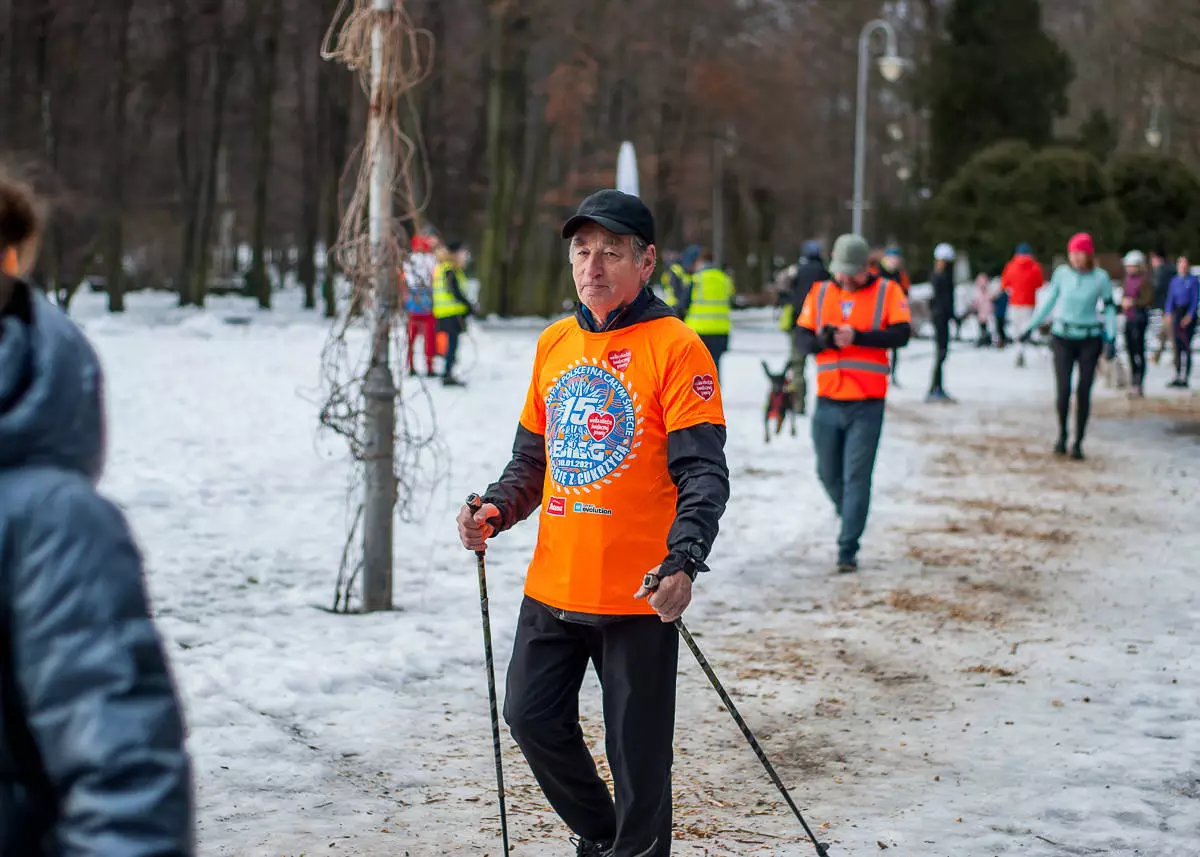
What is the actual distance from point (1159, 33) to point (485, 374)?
11854 mm

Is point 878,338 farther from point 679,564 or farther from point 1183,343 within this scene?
point 1183,343

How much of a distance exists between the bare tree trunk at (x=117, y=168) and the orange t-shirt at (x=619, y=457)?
31404 mm

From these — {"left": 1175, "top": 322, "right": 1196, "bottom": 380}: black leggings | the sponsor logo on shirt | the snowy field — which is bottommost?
the snowy field

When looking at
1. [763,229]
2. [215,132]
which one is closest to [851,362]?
[215,132]

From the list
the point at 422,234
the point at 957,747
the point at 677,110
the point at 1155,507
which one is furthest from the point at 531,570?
the point at 677,110

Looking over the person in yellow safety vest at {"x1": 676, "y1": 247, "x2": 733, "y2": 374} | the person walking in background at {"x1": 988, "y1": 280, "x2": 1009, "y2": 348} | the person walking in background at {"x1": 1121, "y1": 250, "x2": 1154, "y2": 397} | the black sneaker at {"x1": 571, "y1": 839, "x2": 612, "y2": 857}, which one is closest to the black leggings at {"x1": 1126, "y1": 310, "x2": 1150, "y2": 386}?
the person walking in background at {"x1": 1121, "y1": 250, "x2": 1154, "y2": 397}

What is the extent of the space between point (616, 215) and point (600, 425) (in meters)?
0.51

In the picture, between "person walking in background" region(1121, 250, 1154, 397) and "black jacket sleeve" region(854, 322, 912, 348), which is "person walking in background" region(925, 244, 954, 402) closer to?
"person walking in background" region(1121, 250, 1154, 397)

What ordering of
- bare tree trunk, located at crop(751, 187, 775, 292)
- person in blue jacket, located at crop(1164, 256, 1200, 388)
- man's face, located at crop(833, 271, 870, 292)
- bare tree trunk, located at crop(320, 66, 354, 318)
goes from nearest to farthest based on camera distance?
man's face, located at crop(833, 271, 870, 292) < person in blue jacket, located at crop(1164, 256, 1200, 388) < bare tree trunk, located at crop(320, 66, 354, 318) < bare tree trunk, located at crop(751, 187, 775, 292)

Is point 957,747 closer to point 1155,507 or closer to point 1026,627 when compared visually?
point 1026,627

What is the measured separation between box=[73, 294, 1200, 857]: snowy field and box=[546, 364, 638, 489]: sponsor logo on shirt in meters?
1.47

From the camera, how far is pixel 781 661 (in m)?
7.13

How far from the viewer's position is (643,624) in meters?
3.79

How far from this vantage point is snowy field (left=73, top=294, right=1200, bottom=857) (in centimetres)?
A: 504
